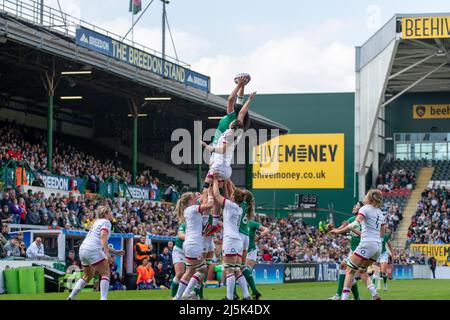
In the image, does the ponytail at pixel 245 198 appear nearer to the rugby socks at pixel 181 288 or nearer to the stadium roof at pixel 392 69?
the rugby socks at pixel 181 288

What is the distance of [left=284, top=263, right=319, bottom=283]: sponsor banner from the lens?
3928cm

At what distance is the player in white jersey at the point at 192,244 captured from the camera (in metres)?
16.6

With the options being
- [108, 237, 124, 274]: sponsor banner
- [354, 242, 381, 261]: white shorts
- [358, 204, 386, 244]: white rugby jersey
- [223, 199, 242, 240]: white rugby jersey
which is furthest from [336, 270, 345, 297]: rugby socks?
[108, 237, 124, 274]: sponsor banner

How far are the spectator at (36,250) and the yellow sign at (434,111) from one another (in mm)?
50801

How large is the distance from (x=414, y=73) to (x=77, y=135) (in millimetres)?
26698

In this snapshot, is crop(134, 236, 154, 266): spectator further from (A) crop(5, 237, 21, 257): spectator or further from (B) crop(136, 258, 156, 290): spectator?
(A) crop(5, 237, 21, 257): spectator

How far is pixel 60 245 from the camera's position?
1216 inches

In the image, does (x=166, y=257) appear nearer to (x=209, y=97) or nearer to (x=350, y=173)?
(x=209, y=97)

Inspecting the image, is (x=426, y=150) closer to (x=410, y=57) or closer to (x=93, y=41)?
(x=410, y=57)

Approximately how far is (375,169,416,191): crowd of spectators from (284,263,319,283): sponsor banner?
94.5 ft

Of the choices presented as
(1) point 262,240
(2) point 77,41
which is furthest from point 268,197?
(2) point 77,41

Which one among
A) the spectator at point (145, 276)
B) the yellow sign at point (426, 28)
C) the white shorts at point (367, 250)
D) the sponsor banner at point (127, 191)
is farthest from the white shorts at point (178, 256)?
the yellow sign at point (426, 28)

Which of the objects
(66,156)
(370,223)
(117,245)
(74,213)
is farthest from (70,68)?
(370,223)

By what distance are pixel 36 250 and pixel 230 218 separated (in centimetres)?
1276
